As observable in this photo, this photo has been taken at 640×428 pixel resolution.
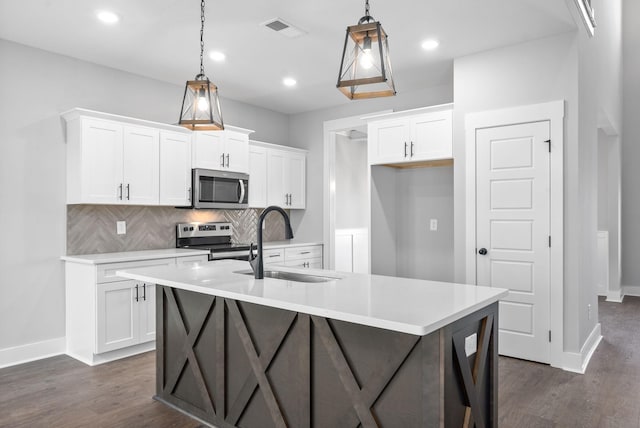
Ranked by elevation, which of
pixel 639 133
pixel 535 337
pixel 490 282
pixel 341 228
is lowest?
pixel 535 337

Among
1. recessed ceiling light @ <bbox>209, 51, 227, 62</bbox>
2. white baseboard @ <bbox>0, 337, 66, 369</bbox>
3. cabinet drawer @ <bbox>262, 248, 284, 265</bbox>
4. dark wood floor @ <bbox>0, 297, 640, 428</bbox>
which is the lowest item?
dark wood floor @ <bbox>0, 297, 640, 428</bbox>

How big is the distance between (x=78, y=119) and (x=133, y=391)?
235 cm

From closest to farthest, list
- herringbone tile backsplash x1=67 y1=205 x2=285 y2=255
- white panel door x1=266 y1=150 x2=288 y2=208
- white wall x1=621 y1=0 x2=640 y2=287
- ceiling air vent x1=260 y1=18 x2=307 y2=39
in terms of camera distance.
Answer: ceiling air vent x1=260 y1=18 x2=307 y2=39 → herringbone tile backsplash x1=67 y1=205 x2=285 y2=255 → white panel door x1=266 y1=150 x2=288 y2=208 → white wall x1=621 y1=0 x2=640 y2=287

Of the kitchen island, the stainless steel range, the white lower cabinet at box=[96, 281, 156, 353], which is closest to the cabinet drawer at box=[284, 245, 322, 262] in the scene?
the stainless steel range

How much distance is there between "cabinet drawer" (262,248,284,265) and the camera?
5113 millimetres

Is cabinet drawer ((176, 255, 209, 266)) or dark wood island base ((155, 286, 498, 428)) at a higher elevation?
cabinet drawer ((176, 255, 209, 266))

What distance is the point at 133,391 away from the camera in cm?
310

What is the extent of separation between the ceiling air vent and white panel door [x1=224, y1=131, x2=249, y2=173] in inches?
67.5

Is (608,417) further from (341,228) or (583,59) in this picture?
(341,228)

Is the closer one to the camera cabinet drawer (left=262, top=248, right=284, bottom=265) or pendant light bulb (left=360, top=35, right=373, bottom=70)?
pendant light bulb (left=360, top=35, right=373, bottom=70)

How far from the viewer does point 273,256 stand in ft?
17.0

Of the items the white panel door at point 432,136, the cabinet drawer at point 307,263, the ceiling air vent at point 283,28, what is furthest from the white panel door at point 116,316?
the white panel door at point 432,136

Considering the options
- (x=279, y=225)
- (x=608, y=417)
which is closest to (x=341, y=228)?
(x=279, y=225)

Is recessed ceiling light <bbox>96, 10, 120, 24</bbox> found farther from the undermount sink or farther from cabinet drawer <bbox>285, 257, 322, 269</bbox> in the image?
cabinet drawer <bbox>285, 257, 322, 269</bbox>
